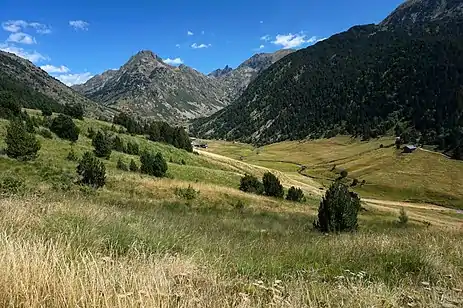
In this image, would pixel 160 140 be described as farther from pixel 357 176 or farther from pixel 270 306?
pixel 270 306

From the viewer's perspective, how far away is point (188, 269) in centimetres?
552

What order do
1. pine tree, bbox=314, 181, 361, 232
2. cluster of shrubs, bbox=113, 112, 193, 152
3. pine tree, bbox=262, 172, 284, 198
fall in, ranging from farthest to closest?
cluster of shrubs, bbox=113, 112, 193, 152
pine tree, bbox=262, 172, 284, 198
pine tree, bbox=314, 181, 361, 232

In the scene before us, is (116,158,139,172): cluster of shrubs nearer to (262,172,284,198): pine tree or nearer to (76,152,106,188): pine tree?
(76,152,106,188): pine tree

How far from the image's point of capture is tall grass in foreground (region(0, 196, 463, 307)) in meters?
4.03

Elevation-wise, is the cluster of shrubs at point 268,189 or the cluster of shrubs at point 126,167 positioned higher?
the cluster of shrubs at point 126,167

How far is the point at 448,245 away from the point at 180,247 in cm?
604

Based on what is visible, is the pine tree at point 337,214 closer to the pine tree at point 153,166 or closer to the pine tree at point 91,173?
the pine tree at point 91,173

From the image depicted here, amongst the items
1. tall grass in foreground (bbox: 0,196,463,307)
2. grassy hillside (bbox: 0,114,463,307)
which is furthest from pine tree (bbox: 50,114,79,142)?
grassy hillside (bbox: 0,114,463,307)

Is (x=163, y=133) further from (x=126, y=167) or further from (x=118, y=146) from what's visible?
(x=126, y=167)

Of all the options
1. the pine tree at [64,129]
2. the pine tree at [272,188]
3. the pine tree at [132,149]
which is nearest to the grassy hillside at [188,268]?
the pine tree at [272,188]

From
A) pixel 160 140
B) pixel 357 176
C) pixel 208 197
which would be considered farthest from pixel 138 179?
pixel 357 176

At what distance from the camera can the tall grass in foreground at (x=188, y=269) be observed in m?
4.03

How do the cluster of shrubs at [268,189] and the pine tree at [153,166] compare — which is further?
the cluster of shrubs at [268,189]

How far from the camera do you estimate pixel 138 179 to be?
1449 inches
